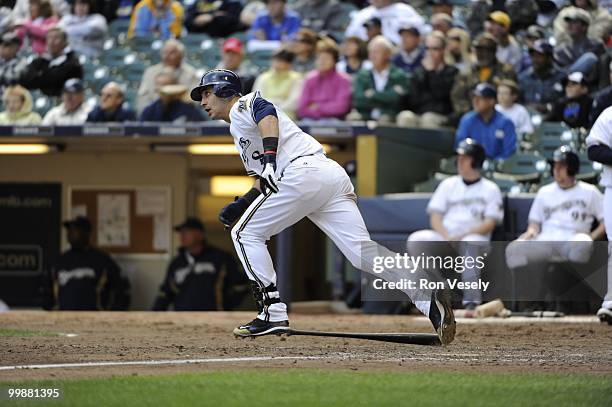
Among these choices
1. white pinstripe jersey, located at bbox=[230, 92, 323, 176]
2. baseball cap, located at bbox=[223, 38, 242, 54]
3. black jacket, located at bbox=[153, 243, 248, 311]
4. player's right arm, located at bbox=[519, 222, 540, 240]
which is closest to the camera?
white pinstripe jersey, located at bbox=[230, 92, 323, 176]

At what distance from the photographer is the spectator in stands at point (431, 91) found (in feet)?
42.4

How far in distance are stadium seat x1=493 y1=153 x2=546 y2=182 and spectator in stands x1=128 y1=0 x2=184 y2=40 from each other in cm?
478

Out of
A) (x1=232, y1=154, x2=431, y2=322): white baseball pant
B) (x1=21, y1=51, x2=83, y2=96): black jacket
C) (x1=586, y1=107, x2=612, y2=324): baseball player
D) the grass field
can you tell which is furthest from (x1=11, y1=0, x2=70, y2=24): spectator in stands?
the grass field

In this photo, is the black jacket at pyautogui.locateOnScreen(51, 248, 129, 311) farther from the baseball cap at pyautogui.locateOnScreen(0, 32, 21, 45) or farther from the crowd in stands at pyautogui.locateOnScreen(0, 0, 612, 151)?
the baseball cap at pyautogui.locateOnScreen(0, 32, 21, 45)

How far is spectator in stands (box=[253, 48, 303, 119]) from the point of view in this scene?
43.2ft

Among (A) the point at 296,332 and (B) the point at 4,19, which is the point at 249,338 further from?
(B) the point at 4,19

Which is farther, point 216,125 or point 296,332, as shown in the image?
point 216,125

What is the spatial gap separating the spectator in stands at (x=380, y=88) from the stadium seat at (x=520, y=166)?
1315mm

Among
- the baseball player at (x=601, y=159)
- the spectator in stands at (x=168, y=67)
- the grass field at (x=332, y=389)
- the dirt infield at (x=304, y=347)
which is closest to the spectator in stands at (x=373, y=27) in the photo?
the spectator in stands at (x=168, y=67)

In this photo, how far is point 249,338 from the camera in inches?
326

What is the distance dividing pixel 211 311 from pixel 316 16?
4.11 metres

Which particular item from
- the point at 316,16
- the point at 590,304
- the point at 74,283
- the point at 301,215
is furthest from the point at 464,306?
the point at 316,16

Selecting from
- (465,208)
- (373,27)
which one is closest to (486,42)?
(373,27)

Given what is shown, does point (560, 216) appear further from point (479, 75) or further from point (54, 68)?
point (54, 68)
